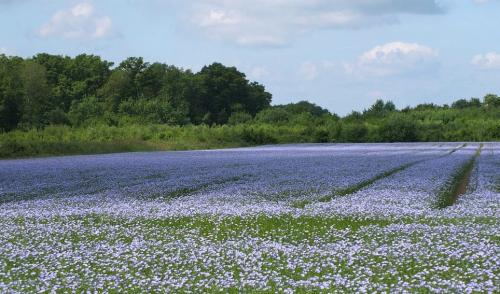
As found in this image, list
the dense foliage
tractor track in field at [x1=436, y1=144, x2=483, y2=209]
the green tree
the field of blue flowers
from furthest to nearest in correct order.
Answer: the green tree
the dense foliage
tractor track in field at [x1=436, y1=144, x2=483, y2=209]
the field of blue flowers

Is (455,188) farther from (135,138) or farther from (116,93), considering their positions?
(116,93)

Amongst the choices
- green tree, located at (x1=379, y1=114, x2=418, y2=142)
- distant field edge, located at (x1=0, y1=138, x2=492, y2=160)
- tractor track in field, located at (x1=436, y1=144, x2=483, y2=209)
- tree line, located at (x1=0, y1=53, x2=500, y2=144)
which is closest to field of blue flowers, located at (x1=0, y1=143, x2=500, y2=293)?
tractor track in field, located at (x1=436, y1=144, x2=483, y2=209)

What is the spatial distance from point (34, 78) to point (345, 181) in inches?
3324

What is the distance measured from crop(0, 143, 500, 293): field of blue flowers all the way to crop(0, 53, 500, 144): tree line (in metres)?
62.2

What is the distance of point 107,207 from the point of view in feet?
61.2

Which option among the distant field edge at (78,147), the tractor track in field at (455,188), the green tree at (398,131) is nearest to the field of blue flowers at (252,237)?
the tractor track in field at (455,188)

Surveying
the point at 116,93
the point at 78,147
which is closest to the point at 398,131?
the point at 78,147

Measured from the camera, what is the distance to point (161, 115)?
109438 millimetres

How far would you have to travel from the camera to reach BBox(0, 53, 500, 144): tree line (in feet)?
303

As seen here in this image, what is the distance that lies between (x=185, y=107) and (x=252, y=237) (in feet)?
387

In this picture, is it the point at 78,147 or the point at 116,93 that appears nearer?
the point at 78,147

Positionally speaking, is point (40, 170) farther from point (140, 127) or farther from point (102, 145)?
point (140, 127)

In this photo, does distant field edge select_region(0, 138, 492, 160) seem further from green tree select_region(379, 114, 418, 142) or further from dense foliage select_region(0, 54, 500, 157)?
green tree select_region(379, 114, 418, 142)

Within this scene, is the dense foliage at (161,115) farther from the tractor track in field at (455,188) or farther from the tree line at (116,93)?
the tractor track in field at (455,188)
